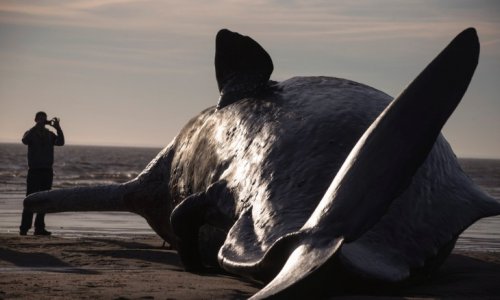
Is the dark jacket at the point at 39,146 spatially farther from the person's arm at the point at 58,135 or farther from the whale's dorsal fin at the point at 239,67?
the whale's dorsal fin at the point at 239,67

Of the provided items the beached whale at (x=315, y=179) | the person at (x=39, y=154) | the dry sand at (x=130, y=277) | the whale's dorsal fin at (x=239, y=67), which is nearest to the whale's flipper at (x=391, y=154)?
the beached whale at (x=315, y=179)

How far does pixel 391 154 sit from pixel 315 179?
119 centimetres

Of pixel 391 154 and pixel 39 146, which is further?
pixel 39 146

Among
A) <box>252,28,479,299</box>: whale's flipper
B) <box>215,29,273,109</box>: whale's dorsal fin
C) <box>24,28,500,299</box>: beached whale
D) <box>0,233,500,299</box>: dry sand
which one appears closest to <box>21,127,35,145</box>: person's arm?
<box>0,233,500,299</box>: dry sand

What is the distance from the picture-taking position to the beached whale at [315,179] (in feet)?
20.2

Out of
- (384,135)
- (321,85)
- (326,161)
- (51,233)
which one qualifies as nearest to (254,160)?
(326,161)

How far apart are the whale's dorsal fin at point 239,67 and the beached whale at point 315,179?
0.5 inches

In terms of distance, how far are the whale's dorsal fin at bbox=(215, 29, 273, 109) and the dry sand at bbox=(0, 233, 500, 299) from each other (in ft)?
5.85

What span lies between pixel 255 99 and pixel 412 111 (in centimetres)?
309

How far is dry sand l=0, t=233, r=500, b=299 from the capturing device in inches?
292

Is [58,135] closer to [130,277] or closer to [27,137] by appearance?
[27,137]

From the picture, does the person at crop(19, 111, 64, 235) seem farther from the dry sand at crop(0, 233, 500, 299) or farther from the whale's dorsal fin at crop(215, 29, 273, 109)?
the whale's dorsal fin at crop(215, 29, 273, 109)

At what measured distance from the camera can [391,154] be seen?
20.6ft

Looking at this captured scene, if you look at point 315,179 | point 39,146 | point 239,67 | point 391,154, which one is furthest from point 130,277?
point 39,146
